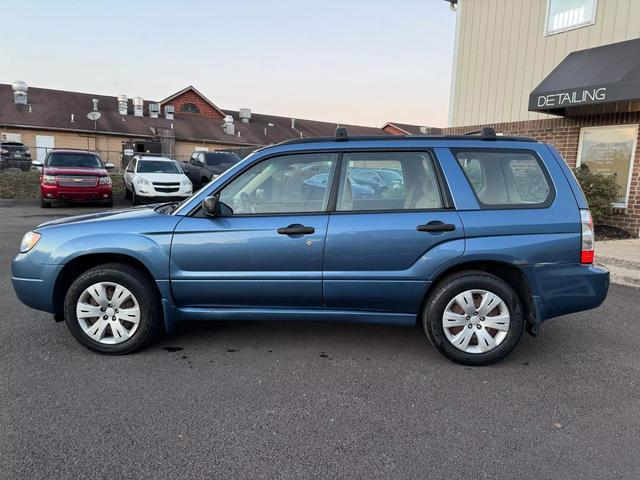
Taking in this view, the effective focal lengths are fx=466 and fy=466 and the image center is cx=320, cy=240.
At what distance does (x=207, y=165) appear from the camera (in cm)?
1881

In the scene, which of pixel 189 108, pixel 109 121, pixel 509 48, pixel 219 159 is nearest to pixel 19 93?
pixel 109 121

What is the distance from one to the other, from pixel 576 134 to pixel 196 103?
36.4 meters

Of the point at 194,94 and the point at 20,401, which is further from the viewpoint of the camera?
the point at 194,94

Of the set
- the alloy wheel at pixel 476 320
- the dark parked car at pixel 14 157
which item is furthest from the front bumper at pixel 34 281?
the dark parked car at pixel 14 157

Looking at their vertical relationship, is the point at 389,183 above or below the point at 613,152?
below

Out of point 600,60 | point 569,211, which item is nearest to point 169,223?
point 569,211

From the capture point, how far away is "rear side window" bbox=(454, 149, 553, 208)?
3729mm

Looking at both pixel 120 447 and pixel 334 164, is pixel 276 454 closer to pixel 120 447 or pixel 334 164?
pixel 120 447

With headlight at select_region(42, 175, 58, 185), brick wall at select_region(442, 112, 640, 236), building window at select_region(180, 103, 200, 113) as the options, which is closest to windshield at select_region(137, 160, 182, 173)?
headlight at select_region(42, 175, 58, 185)

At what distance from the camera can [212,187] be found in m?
3.81

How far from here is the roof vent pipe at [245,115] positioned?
4294cm

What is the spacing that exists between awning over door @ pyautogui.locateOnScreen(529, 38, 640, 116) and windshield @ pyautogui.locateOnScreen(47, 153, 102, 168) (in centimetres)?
1263

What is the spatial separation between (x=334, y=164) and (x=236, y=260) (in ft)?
3.64

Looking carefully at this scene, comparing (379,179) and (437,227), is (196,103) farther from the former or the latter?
(437,227)
